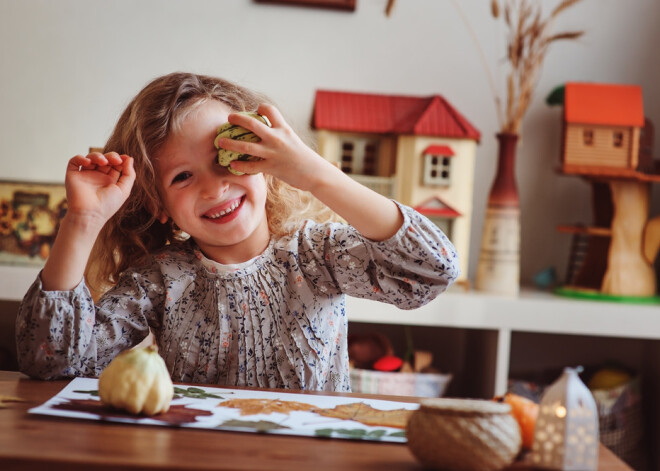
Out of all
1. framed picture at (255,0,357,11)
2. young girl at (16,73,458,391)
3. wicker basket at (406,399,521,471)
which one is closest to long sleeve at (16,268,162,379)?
young girl at (16,73,458,391)

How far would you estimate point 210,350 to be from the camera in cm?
105

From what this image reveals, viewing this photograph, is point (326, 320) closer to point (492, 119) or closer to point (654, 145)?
point (492, 119)

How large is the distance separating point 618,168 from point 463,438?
153 centimetres

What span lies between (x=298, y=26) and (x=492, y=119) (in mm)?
599

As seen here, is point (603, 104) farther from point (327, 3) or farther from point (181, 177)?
point (181, 177)

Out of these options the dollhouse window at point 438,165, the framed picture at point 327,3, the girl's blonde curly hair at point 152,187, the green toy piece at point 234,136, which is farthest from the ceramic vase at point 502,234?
the green toy piece at point 234,136

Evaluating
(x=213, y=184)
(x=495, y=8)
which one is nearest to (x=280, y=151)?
(x=213, y=184)

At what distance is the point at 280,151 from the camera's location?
34.1 inches

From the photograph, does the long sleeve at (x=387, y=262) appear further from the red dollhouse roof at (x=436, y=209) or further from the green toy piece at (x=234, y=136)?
the red dollhouse roof at (x=436, y=209)

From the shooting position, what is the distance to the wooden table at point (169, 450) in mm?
548

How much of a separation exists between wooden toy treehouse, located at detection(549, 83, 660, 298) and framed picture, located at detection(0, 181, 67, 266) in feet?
4.24

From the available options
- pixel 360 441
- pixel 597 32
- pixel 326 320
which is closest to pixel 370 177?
pixel 597 32

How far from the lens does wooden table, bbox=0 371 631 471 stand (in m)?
0.55

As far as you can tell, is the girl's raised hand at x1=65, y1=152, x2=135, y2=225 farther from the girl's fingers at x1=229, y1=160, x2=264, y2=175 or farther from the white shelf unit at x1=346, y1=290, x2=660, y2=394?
the white shelf unit at x1=346, y1=290, x2=660, y2=394
